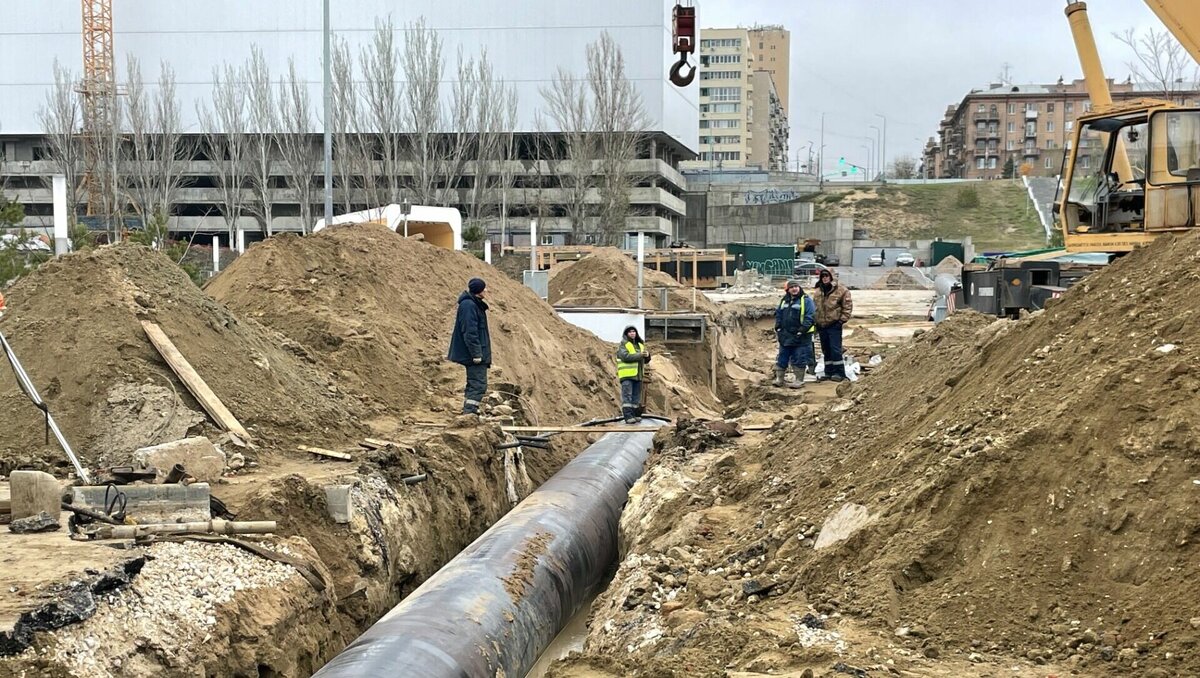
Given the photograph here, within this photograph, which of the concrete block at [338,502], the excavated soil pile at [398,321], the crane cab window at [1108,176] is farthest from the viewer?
the excavated soil pile at [398,321]

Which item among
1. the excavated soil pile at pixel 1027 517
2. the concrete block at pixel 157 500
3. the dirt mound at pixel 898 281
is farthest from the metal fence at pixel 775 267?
the concrete block at pixel 157 500

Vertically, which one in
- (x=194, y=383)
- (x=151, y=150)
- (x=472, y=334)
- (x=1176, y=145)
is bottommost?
(x=194, y=383)

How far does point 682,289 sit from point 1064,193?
1632 centimetres

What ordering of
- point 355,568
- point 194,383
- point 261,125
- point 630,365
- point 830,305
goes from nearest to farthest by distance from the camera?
point 355,568
point 194,383
point 630,365
point 830,305
point 261,125

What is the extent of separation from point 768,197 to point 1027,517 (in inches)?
2691

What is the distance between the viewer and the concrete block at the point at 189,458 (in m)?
8.48

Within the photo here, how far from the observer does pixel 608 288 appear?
26969 mm

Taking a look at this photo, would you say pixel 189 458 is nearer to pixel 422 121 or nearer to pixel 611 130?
pixel 422 121

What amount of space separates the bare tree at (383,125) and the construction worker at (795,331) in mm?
32265

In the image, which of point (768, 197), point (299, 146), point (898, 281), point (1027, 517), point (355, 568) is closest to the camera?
point (1027, 517)

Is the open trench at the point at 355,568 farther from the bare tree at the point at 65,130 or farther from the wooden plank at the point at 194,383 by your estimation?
the bare tree at the point at 65,130

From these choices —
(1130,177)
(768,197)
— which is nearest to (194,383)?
(1130,177)

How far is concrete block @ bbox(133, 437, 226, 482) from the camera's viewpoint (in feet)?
27.8

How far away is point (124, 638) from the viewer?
19.8ft
